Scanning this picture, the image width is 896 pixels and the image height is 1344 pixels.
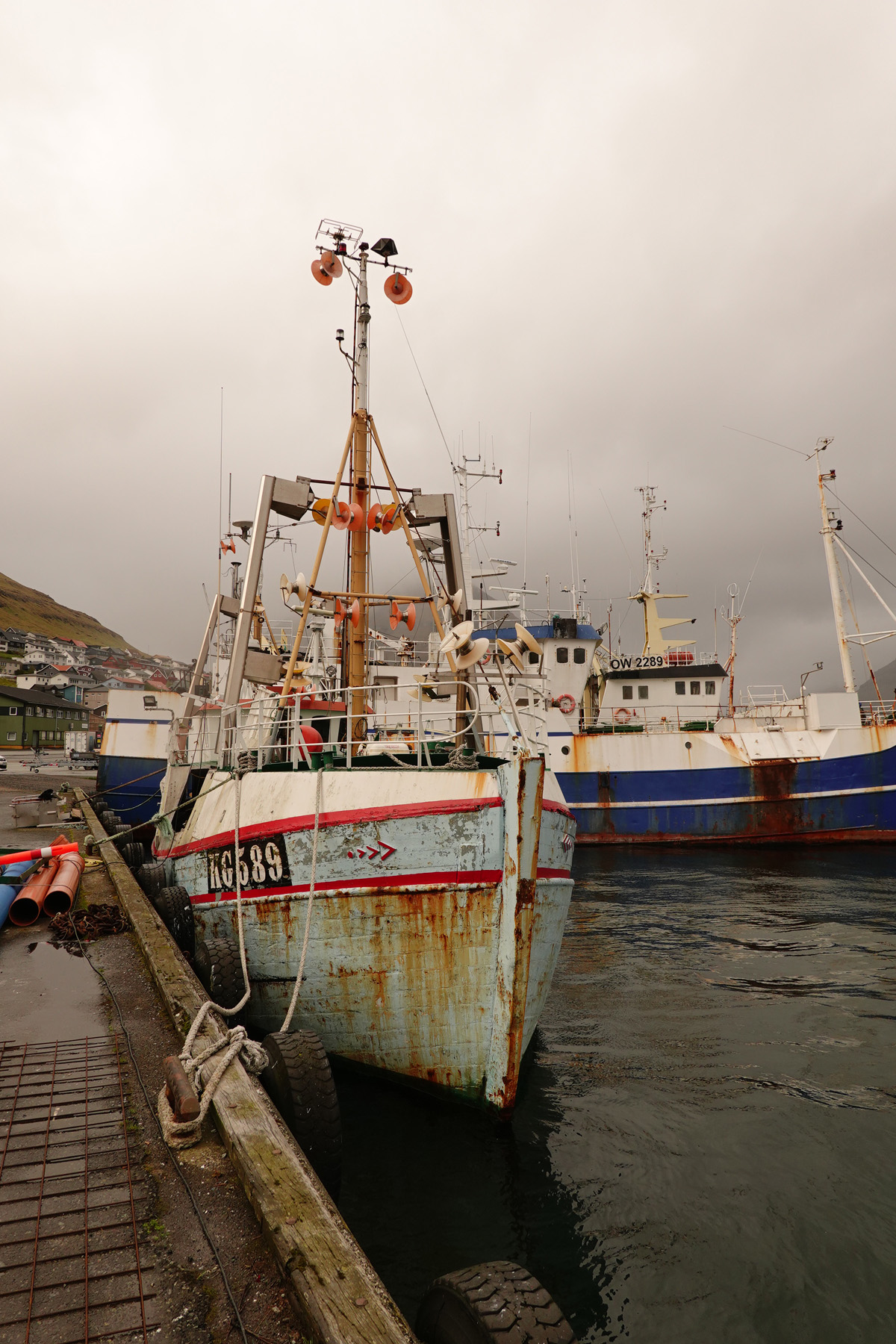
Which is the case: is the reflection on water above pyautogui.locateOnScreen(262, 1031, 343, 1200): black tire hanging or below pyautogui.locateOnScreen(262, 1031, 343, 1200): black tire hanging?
below

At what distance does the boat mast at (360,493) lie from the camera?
9.08 m

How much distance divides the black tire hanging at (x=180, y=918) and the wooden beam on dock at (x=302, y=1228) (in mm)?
4342

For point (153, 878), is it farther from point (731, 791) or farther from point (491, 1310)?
point (731, 791)

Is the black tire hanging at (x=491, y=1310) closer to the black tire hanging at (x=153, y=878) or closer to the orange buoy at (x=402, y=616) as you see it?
the orange buoy at (x=402, y=616)

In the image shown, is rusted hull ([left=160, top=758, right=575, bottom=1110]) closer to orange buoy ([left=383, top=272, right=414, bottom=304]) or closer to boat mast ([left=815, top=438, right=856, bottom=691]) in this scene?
orange buoy ([left=383, top=272, right=414, bottom=304])

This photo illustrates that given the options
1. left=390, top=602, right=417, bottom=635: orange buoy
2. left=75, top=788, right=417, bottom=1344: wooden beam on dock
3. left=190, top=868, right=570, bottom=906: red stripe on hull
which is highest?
left=390, top=602, right=417, bottom=635: orange buoy

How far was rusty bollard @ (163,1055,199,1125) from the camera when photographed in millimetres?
4141

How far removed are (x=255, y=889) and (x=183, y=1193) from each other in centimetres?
374

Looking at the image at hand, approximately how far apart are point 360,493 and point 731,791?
19.5 metres

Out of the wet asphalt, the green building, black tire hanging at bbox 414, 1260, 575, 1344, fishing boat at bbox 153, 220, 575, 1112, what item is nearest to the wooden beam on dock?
the wet asphalt

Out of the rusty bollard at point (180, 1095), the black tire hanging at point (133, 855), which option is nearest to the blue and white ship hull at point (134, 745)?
the black tire hanging at point (133, 855)

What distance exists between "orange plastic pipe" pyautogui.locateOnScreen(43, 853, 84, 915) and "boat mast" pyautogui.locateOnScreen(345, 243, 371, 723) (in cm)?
521

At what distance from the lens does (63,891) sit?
9.98m

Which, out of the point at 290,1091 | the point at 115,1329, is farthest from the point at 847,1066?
the point at 115,1329
